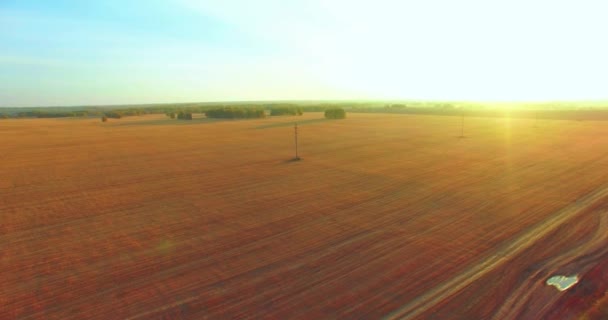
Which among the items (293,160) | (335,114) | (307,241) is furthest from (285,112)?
(307,241)

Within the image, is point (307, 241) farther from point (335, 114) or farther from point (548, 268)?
point (335, 114)

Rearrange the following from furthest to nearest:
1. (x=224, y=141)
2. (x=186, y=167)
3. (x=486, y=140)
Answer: (x=224, y=141), (x=486, y=140), (x=186, y=167)

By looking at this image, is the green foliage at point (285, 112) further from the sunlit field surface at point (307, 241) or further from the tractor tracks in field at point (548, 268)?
the tractor tracks in field at point (548, 268)

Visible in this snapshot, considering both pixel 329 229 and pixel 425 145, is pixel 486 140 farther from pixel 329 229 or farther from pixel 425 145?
pixel 329 229

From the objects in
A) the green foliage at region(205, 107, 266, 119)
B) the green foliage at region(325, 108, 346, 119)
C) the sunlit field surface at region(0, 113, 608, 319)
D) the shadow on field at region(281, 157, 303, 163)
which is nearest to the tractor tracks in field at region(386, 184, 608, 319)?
the sunlit field surface at region(0, 113, 608, 319)

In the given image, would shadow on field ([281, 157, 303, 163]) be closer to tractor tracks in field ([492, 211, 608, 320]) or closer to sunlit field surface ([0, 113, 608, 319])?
sunlit field surface ([0, 113, 608, 319])

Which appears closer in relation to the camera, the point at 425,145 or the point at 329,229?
the point at 329,229

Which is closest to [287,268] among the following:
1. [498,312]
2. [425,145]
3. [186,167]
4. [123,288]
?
[123,288]
